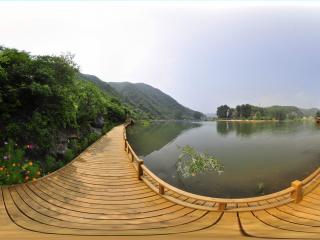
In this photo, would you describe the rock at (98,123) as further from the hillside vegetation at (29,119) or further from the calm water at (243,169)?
the hillside vegetation at (29,119)

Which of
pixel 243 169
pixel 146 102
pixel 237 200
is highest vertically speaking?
pixel 146 102

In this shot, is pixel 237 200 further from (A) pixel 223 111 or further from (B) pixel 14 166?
(A) pixel 223 111

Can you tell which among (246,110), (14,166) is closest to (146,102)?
(246,110)

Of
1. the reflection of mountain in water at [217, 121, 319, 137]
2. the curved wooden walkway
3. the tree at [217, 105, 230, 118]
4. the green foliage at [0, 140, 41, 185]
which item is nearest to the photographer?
the curved wooden walkway

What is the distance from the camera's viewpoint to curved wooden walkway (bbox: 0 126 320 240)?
158 inches

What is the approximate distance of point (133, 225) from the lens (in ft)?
15.0

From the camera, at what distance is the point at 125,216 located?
5008 mm

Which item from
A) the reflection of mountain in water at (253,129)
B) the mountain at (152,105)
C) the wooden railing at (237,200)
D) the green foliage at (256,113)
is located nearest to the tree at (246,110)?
the green foliage at (256,113)

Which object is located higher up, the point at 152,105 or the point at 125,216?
the point at 152,105

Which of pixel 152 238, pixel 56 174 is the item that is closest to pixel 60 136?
pixel 56 174

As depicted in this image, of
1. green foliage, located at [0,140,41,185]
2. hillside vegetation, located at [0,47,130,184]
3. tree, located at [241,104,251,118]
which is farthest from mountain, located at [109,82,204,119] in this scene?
green foliage, located at [0,140,41,185]

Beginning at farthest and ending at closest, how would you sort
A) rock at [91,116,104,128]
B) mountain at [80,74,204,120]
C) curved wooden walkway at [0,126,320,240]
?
mountain at [80,74,204,120] < rock at [91,116,104,128] < curved wooden walkway at [0,126,320,240]

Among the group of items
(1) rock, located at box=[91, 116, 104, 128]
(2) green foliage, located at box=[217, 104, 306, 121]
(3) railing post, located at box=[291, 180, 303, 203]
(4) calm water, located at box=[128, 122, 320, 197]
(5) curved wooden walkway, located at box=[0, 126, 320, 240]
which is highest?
(2) green foliage, located at box=[217, 104, 306, 121]

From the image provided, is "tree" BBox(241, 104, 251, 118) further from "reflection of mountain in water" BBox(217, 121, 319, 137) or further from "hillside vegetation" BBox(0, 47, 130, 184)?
"hillside vegetation" BBox(0, 47, 130, 184)
